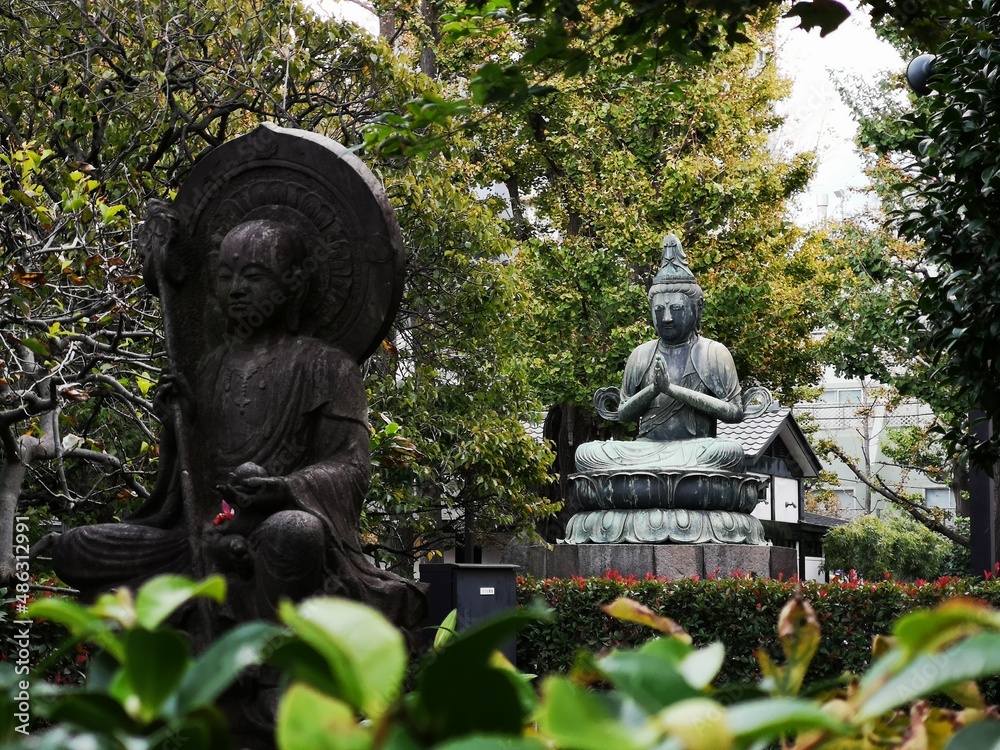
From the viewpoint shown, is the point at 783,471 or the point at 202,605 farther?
the point at 783,471

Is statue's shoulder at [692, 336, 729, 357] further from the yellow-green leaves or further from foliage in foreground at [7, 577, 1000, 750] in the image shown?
foliage in foreground at [7, 577, 1000, 750]

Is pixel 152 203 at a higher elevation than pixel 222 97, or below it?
Result: below

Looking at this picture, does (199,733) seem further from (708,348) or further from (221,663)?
(708,348)

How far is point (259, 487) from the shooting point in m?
4.58

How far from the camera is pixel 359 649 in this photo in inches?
28.4

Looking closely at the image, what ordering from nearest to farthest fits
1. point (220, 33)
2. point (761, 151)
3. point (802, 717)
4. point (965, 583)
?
point (802, 717) → point (965, 583) → point (220, 33) → point (761, 151)

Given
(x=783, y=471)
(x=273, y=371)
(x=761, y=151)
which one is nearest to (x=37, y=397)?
(x=273, y=371)

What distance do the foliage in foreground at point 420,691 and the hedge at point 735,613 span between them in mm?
7023

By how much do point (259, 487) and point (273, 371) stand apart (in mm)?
749

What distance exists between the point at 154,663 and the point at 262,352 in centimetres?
452

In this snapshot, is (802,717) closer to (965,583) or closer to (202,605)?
(202,605)

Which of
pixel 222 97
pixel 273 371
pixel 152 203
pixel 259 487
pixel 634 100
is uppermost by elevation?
pixel 634 100

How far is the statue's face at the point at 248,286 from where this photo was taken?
16.8 ft

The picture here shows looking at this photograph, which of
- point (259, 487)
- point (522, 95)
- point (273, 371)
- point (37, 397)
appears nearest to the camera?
point (522, 95)
